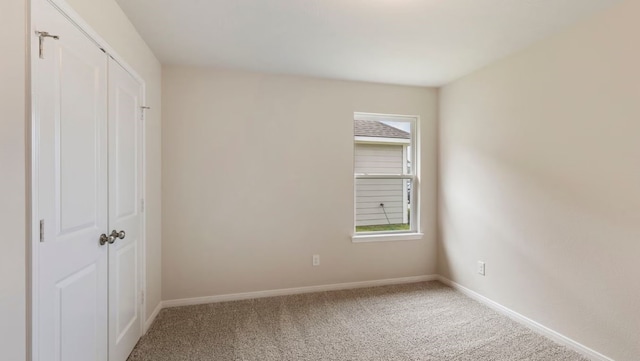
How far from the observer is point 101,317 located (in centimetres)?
168

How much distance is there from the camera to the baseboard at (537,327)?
6.74 feet

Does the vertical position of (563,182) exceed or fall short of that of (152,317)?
it exceeds it

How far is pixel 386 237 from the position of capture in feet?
11.4

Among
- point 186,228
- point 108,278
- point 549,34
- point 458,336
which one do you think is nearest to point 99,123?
point 108,278

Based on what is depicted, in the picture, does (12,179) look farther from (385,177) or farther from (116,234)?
(385,177)

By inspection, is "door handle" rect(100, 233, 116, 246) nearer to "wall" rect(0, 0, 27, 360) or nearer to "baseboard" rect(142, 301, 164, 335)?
"wall" rect(0, 0, 27, 360)

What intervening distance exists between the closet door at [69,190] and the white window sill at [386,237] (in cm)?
239

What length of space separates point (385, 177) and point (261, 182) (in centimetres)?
151

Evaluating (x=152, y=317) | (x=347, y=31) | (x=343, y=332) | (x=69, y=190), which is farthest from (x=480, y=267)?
(x=69, y=190)

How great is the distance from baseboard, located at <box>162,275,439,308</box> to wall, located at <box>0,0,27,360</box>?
74.1 inches

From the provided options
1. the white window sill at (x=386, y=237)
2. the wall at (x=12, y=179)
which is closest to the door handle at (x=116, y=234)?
the wall at (x=12, y=179)

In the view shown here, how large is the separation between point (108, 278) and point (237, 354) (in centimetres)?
101

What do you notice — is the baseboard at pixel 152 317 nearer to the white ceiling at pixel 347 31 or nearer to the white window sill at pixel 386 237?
the white window sill at pixel 386 237

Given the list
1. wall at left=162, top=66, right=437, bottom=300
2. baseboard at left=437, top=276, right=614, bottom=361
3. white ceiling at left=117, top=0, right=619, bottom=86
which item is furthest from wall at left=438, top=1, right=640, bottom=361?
wall at left=162, top=66, right=437, bottom=300
